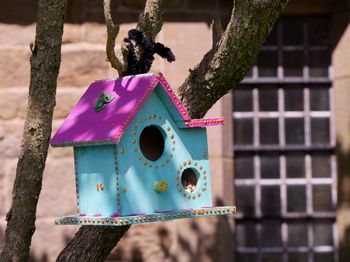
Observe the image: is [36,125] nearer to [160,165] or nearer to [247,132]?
[160,165]

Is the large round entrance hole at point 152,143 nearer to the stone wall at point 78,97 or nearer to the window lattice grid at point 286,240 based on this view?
the stone wall at point 78,97

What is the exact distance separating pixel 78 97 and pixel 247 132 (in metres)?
1.08

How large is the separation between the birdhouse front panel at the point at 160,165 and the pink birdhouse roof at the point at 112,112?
70mm

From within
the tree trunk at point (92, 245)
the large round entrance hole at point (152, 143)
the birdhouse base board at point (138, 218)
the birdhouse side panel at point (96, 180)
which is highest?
the large round entrance hole at point (152, 143)

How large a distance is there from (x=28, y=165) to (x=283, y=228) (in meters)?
2.89

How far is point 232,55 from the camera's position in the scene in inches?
138

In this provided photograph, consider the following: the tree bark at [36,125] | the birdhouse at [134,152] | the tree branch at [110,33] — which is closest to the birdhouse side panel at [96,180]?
the birdhouse at [134,152]

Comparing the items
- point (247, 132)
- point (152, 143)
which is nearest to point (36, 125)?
point (152, 143)

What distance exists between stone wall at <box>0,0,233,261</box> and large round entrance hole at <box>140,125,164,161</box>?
2.13m

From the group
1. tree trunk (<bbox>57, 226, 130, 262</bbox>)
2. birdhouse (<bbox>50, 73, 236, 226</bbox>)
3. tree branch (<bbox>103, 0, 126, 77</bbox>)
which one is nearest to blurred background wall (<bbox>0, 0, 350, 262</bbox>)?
tree trunk (<bbox>57, 226, 130, 262</bbox>)

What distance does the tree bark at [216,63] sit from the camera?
3.43 m

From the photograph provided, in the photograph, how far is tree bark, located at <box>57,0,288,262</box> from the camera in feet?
11.3

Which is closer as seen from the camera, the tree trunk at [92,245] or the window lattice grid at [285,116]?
the tree trunk at [92,245]

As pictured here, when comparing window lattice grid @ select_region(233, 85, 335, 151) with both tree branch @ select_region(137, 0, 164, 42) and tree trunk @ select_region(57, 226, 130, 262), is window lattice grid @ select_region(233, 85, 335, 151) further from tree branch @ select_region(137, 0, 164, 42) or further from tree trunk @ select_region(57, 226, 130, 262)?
tree trunk @ select_region(57, 226, 130, 262)
